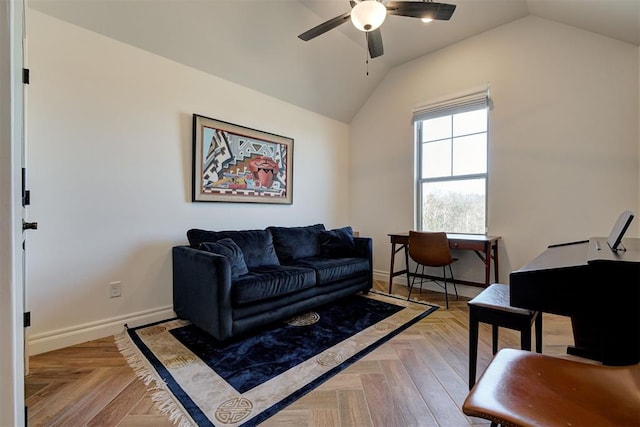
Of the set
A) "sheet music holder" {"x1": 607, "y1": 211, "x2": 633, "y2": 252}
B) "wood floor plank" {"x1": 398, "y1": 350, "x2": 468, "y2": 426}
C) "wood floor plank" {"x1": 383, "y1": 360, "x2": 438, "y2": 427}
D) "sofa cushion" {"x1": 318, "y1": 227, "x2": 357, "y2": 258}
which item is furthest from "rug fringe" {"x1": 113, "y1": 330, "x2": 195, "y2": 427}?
"sheet music holder" {"x1": 607, "y1": 211, "x2": 633, "y2": 252}

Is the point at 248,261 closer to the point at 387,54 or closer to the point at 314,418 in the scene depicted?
the point at 314,418

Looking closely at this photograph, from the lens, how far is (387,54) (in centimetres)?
374

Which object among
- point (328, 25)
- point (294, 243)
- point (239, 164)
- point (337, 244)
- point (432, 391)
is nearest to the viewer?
point (432, 391)

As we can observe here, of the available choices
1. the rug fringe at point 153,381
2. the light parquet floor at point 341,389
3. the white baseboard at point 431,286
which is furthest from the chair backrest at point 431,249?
the rug fringe at point 153,381

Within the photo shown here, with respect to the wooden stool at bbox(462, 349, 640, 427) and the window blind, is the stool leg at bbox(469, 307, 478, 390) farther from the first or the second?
the window blind

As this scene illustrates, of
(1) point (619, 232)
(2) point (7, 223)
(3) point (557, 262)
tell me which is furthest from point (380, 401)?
(2) point (7, 223)

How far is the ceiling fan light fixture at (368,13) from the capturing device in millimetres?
1795

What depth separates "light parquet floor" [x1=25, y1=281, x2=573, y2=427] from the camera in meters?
1.38

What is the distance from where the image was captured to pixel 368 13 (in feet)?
5.99

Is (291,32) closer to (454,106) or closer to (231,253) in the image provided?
(454,106)

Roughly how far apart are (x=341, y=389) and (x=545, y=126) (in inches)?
127

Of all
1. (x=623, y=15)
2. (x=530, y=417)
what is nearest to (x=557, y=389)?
(x=530, y=417)

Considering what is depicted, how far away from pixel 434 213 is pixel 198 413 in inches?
131

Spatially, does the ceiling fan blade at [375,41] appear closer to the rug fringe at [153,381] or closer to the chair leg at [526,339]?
the chair leg at [526,339]
